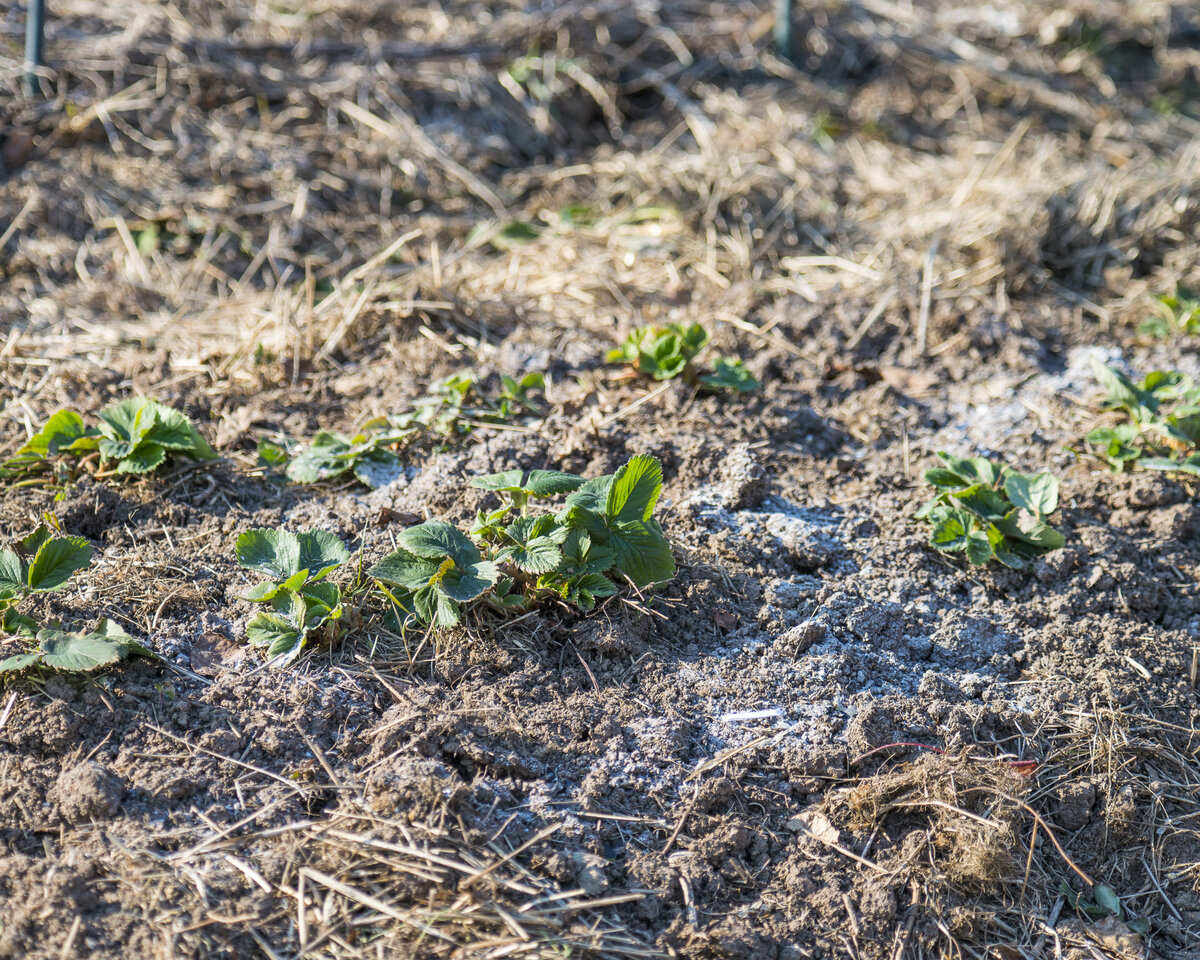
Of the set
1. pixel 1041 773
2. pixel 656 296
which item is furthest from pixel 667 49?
pixel 1041 773

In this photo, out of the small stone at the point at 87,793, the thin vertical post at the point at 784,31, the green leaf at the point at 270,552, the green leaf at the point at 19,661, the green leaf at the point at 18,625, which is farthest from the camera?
the thin vertical post at the point at 784,31

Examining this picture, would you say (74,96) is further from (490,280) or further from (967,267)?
(967,267)

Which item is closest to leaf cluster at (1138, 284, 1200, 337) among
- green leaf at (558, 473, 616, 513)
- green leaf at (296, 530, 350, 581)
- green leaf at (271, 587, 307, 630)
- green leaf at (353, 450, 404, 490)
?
green leaf at (558, 473, 616, 513)

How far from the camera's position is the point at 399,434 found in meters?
2.51

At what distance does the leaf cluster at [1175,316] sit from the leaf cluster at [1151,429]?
465mm

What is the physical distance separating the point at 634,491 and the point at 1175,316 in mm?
2236

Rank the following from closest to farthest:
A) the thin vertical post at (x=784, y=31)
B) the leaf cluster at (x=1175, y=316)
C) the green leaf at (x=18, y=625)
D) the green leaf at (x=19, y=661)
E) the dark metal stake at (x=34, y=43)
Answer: the green leaf at (x=19, y=661) → the green leaf at (x=18, y=625) → the leaf cluster at (x=1175, y=316) → the dark metal stake at (x=34, y=43) → the thin vertical post at (x=784, y=31)

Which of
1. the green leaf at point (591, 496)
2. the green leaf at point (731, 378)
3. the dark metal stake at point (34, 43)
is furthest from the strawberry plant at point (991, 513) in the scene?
the dark metal stake at point (34, 43)

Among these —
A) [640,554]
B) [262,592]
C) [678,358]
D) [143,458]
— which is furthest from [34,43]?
[640,554]

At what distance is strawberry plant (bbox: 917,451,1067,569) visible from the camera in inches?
89.3

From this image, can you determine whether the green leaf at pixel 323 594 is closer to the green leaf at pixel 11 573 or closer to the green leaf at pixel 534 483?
the green leaf at pixel 534 483

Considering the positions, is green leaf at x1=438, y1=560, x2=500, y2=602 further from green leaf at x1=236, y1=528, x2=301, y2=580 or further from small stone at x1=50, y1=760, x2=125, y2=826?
small stone at x1=50, y1=760, x2=125, y2=826

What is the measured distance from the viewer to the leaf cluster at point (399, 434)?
96.6 inches

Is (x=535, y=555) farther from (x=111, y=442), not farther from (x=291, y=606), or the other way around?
(x=111, y=442)
